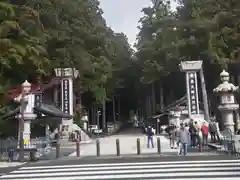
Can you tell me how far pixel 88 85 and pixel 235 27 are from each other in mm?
17466

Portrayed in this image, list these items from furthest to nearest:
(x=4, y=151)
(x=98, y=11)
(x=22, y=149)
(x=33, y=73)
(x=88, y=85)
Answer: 1. (x=98, y=11)
2. (x=88, y=85)
3. (x=33, y=73)
4. (x=4, y=151)
5. (x=22, y=149)

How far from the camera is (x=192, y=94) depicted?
96.5 ft

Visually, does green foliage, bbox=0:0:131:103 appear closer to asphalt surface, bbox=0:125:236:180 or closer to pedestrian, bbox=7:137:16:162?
pedestrian, bbox=7:137:16:162

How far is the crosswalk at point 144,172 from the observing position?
34.6 feet

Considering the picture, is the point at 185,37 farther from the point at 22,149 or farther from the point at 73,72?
the point at 22,149

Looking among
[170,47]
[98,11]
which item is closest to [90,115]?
[98,11]

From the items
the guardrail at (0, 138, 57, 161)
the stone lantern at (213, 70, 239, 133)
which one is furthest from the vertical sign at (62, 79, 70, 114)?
the stone lantern at (213, 70, 239, 133)

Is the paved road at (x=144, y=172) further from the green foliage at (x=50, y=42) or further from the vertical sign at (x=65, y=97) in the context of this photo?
the vertical sign at (x=65, y=97)

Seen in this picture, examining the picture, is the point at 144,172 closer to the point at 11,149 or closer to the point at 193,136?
the point at 11,149

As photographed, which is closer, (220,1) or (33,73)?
(33,73)

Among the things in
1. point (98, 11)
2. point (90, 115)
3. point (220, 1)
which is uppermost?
point (98, 11)

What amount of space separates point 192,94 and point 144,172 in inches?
742

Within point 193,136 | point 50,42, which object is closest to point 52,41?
point 50,42

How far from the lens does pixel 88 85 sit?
128ft
